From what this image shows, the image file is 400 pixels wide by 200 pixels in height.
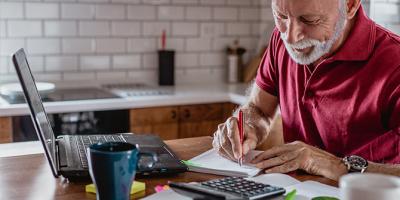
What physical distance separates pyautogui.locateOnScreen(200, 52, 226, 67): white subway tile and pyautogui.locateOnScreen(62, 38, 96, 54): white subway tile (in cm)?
72

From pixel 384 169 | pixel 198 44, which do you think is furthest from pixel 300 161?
pixel 198 44

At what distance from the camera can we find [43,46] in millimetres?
3105

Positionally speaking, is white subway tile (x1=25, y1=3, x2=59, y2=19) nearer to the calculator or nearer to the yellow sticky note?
the yellow sticky note

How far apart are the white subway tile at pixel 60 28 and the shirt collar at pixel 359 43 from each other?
1.88m

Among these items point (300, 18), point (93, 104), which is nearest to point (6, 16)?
point (93, 104)

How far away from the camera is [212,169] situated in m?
1.42

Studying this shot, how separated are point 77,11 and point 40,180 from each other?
1963 mm

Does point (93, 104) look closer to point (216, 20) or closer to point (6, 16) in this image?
point (6, 16)

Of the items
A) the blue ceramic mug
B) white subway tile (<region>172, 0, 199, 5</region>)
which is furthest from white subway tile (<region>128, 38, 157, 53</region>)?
the blue ceramic mug

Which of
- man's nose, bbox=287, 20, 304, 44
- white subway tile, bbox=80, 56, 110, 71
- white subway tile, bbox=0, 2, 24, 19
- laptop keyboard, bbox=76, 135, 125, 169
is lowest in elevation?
laptop keyboard, bbox=76, 135, 125, 169

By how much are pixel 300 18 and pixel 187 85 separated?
1845 millimetres

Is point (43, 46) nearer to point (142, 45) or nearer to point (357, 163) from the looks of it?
point (142, 45)

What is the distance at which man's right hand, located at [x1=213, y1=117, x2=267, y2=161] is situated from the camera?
5.01 ft

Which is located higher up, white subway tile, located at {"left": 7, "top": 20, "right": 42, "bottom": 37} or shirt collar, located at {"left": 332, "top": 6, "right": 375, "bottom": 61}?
white subway tile, located at {"left": 7, "top": 20, "right": 42, "bottom": 37}
